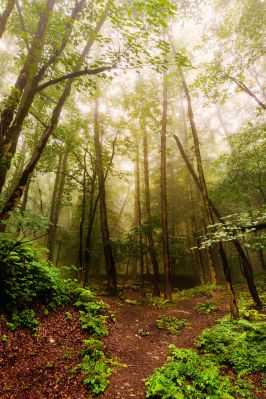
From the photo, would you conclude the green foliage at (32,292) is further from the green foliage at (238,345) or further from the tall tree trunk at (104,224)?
the tall tree trunk at (104,224)

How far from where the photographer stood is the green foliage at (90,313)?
6829mm

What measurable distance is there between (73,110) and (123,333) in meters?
12.6

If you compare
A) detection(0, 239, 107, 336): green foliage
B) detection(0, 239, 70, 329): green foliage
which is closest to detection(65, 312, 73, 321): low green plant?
detection(0, 239, 107, 336): green foliage

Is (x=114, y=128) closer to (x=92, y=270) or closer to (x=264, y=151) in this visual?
(x=264, y=151)

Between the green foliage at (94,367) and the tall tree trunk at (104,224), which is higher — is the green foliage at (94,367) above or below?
below

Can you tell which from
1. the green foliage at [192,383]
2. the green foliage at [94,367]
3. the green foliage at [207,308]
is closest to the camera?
the green foliage at [192,383]

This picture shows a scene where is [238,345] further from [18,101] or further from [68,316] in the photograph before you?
[18,101]

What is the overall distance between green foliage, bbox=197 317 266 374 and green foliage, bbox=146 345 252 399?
54 centimetres

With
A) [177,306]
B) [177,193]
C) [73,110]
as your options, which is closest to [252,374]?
[177,306]

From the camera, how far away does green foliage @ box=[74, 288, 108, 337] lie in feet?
22.4

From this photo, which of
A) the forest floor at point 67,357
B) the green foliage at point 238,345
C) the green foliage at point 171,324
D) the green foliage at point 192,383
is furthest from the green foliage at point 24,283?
the green foliage at point 238,345

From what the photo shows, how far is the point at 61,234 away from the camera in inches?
909

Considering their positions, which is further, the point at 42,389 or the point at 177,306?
the point at 177,306

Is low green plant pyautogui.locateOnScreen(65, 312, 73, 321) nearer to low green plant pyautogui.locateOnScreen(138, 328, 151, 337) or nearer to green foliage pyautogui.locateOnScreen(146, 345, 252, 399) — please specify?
low green plant pyautogui.locateOnScreen(138, 328, 151, 337)
